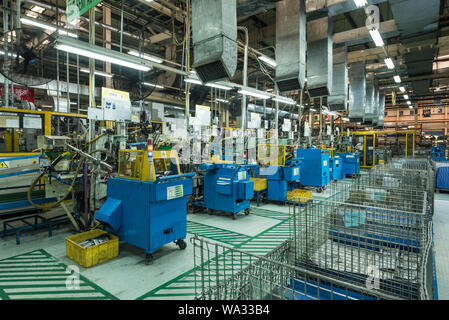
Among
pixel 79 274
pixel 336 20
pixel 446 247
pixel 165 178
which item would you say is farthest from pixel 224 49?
pixel 336 20

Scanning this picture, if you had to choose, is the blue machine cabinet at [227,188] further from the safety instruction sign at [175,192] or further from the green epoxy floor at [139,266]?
the safety instruction sign at [175,192]

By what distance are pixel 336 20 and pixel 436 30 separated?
334 cm

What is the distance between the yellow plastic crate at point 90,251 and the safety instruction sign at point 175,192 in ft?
3.48

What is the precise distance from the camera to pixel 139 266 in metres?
3.37

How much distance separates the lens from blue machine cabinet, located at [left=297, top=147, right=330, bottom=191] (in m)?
7.43

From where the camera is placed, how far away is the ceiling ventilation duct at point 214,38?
389cm

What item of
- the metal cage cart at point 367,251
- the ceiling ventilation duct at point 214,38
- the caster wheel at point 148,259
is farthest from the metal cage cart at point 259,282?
the ceiling ventilation duct at point 214,38

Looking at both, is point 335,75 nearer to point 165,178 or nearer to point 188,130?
point 188,130

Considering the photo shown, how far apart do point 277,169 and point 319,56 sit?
135 inches

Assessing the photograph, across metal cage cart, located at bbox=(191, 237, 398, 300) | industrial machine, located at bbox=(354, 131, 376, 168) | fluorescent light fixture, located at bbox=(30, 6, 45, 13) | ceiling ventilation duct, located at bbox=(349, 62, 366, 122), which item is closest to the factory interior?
metal cage cart, located at bbox=(191, 237, 398, 300)

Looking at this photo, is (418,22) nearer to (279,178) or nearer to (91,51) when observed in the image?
(279,178)

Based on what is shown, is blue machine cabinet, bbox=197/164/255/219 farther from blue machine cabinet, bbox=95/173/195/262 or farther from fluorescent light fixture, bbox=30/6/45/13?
fluorescent light fixture, bbox=30/6/45/13

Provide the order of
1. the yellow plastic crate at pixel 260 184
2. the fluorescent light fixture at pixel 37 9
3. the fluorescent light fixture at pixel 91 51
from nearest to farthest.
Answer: the fluorescent light fixture at pixel 91 51 → the yellow plastic crate at pixel 260 184 → the fluorescent light fixture at pixel 37 9

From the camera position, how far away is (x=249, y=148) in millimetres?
7410
